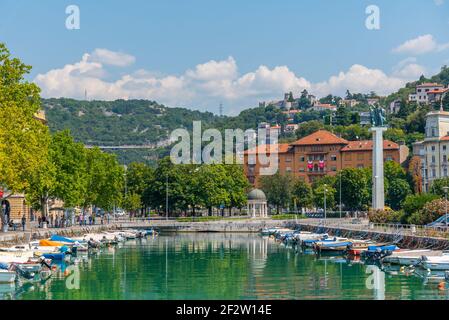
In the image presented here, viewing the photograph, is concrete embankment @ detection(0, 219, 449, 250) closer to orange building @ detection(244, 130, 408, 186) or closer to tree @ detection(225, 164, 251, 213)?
tree @ detection(225, 164, 251, 213)

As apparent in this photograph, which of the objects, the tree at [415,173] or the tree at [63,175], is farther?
the tree at [415,173]

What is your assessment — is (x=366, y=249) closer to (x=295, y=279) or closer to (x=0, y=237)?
(x=295, y=279)

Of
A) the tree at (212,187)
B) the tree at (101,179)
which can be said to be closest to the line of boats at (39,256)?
the tree at (101,179)

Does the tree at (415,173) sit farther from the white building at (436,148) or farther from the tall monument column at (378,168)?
the tall monument column at (378,168)

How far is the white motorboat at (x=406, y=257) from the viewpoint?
196 feet

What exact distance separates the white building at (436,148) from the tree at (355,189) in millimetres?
16158

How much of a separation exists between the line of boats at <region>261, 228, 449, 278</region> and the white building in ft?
221

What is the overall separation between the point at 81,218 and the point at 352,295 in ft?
261

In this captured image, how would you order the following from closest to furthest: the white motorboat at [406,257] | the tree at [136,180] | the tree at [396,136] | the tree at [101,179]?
the white motorboat at [406,257] < the tree at [101,179] < the tree at [136,180] < the tree at [396,136]

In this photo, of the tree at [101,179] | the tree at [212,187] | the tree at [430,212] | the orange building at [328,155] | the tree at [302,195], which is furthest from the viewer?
the orange building at [328,155]

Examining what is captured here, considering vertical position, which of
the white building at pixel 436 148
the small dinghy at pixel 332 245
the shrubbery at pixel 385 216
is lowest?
the small dinghy at pixel 332 245

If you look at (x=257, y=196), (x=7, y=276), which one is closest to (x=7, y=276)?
(x=7, y=276)

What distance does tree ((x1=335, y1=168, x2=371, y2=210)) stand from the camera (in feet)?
474

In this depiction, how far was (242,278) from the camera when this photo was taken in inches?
2141
